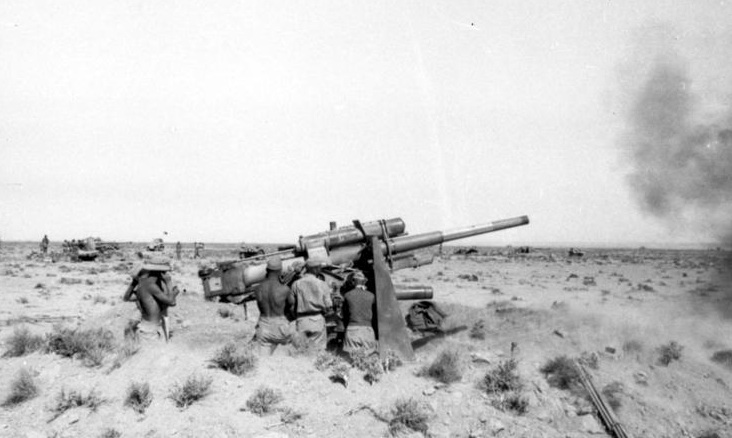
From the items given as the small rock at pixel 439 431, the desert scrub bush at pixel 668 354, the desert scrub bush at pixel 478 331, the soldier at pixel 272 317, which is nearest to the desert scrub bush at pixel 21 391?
the soldier at pixel 272 317

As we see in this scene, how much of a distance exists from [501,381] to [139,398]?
17.3 feet

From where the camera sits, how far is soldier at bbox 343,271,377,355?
293 inches

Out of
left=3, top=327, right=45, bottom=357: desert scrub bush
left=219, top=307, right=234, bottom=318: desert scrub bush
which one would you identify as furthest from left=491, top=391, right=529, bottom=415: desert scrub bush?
left=219, top=307, right=234, bottom=318: desert scrub bush

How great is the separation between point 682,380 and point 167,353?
28.4ft

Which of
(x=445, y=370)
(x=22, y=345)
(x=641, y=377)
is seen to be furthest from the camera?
(x=22, y=345)

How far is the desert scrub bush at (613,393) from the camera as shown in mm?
6383

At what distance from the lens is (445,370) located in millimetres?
6766

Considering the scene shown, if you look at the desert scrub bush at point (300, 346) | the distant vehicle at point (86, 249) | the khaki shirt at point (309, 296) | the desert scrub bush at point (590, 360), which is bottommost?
the desert scrub bush at point (590, 360)

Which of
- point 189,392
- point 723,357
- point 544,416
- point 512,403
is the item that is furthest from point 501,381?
point 723,357

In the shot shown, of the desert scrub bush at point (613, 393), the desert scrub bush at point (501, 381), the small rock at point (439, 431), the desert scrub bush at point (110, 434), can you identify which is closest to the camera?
the desert scrub bush at point (110, 434)

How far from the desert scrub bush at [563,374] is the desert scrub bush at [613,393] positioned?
37 centimetres

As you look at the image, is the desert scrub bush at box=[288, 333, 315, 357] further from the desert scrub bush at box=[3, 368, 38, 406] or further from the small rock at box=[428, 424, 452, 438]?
the desert scrub bush at box=[3, 368, 38, 406]

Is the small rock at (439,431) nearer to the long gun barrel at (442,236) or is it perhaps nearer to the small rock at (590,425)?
the small rock at (590,425)

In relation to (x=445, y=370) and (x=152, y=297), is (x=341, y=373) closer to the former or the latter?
(x=445, y=370)
